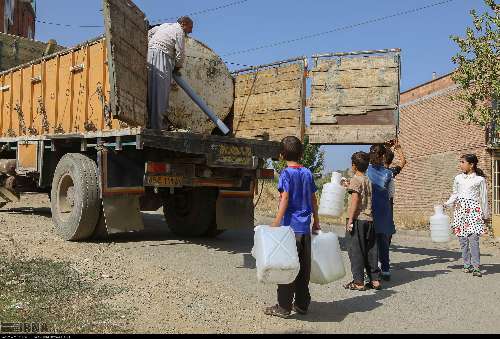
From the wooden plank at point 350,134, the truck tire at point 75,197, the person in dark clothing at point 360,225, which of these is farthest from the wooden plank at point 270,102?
the truck tire at point 75,197

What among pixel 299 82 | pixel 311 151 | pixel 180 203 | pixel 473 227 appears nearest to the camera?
pixel 473 227

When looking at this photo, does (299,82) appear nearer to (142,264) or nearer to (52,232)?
(142,264)

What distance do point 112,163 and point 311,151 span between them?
21342mm

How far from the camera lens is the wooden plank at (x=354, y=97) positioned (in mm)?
7215

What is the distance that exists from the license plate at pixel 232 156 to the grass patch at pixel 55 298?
7.20ft

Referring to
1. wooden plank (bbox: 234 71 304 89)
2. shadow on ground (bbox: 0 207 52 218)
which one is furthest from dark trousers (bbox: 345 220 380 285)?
shadow on ground (bbox: 0 207 52 218)

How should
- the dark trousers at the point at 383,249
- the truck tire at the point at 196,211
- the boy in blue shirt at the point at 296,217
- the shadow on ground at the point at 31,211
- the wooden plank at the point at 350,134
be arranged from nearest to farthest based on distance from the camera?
the boy in blue shirt at the point at 296,217
the dark trousers at the point at 383,249
the wooden plank at the point at 350,134
the truck tire at the point at 196,211
the shadow on ground at the point at 31,211

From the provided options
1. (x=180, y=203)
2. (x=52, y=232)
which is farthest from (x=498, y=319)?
(x=52, y=232)

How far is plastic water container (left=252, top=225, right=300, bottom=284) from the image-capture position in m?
4.00

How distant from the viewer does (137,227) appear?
22.7ft

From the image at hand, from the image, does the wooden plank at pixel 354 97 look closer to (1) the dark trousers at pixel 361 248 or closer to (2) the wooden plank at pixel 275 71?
(2) the wooden plank at pixel 275 71

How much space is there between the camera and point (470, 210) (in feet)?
21.7

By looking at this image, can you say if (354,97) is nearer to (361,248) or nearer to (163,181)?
(361,248)

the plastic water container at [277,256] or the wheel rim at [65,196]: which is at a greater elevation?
the wheel rim at [65,196]
